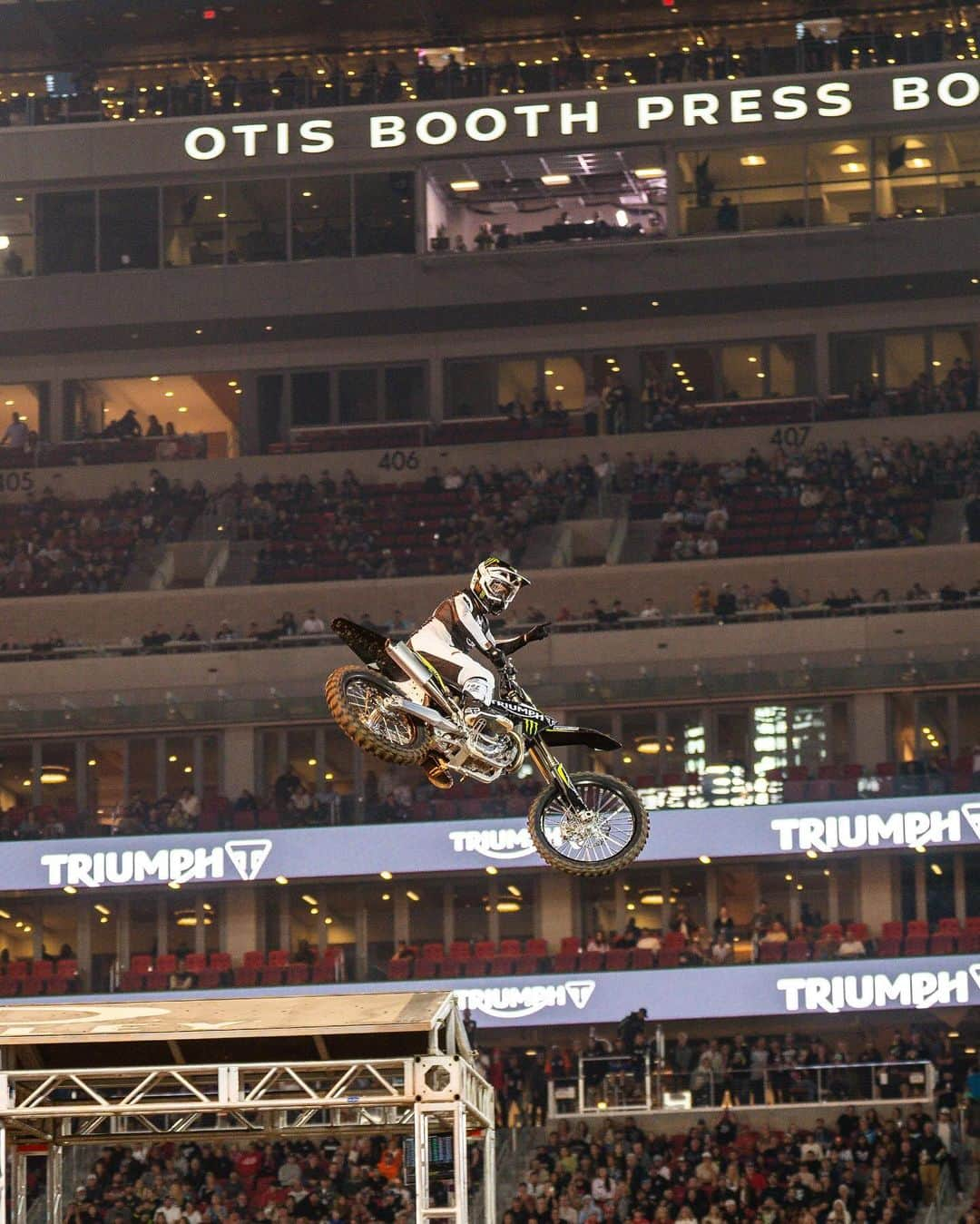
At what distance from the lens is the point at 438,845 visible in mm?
46500

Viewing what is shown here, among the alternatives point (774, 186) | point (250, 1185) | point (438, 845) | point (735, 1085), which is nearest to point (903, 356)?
point (774, 186)

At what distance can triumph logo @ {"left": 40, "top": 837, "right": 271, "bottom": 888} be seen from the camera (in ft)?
155

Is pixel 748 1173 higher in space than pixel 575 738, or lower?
lower

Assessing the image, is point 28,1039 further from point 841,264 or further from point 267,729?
point 841,264

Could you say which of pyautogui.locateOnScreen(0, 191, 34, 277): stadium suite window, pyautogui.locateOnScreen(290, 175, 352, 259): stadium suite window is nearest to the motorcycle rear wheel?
pyautogui.locateOnScreen(290, 175, 352, 259): stadium suite window

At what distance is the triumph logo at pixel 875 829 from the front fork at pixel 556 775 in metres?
27.8

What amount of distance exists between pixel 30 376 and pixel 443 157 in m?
12.8

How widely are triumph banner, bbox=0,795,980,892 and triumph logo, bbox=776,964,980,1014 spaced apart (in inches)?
101

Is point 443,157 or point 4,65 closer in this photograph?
point 443,157

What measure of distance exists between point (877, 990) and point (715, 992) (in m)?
2.78

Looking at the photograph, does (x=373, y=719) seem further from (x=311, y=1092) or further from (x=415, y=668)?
(x=311, y=1092)

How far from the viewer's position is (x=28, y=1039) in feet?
66.2

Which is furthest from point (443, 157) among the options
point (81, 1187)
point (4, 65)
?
point (81, 1187)

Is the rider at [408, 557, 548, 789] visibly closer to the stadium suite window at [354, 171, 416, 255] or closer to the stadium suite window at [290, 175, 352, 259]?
the stadium suite window at [354, 171, 416, 255]
